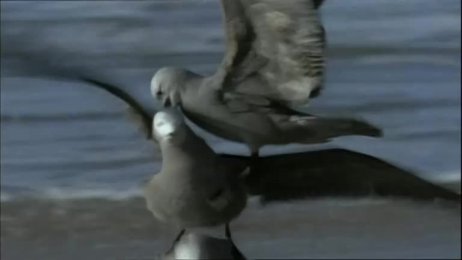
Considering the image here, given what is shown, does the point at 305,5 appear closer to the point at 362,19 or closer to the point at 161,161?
the point at 161,161

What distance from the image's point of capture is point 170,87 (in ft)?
1.84

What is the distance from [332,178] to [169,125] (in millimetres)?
106

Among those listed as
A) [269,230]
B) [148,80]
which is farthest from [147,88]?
[269,230]

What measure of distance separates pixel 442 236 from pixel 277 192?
0.91 ft

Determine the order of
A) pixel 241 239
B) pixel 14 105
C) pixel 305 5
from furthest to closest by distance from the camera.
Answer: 1. pixel 14 105
2. pixel 241 239
3. pixel 305 5

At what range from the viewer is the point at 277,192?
611mm

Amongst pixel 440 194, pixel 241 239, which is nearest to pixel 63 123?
pixel 241 239

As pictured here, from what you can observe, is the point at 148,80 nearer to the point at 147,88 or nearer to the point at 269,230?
the point at 147,88

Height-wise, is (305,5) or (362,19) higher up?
(305,5)

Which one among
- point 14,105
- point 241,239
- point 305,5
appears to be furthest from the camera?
point 14,105

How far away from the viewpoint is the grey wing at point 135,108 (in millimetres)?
581

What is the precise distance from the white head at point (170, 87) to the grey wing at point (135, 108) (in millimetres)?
16

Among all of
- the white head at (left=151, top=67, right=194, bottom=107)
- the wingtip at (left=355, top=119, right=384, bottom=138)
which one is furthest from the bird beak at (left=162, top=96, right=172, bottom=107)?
the wingtip at (left=355, top=119, right=384, bottom=138)

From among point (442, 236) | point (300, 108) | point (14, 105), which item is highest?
point (300, 108)
